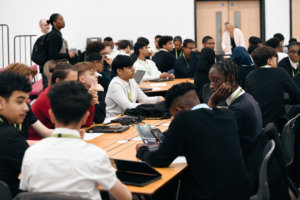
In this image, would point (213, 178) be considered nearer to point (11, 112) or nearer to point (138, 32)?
point (11, 112)

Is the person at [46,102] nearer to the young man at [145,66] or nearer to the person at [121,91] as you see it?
Result: the person at [121,91]

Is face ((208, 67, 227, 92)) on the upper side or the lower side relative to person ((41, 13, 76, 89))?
lower

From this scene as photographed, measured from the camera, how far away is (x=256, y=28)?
1266 cm

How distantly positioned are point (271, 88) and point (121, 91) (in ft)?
5.19

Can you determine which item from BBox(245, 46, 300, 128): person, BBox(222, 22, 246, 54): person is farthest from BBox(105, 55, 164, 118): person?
BBox(222, 22, 246, 54): person

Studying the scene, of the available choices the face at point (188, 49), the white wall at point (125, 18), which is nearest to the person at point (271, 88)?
the face at point (188, 49)

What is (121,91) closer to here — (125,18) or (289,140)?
(289,140)

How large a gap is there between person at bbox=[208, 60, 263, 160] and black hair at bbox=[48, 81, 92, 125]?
115 centimetres

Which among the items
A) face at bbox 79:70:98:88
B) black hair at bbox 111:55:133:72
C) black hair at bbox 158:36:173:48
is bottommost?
face at bbox 79:70:98:88

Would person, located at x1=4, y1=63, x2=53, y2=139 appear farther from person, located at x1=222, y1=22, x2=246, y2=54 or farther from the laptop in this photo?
person, located at x1=222, y1=22, x2=246, y2=54

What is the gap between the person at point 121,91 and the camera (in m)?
4.72

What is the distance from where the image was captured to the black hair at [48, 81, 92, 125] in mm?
1925

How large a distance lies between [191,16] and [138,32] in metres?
1.59

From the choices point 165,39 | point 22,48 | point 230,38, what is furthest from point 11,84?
point 230,38
